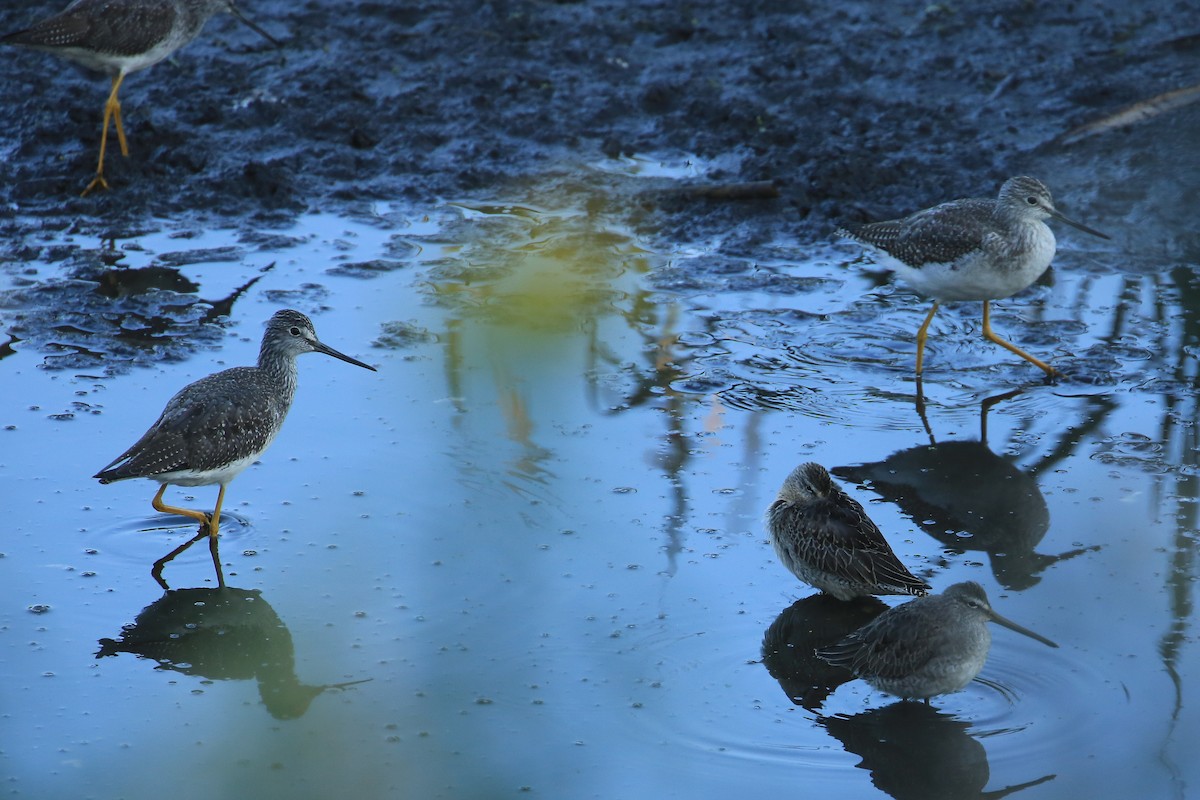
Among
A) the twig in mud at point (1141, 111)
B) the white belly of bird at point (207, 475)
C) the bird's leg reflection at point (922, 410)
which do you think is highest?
the twig in mud at point (1141, 111)

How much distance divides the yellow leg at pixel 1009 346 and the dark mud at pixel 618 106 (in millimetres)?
1672

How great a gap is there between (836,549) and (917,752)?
984 millimetres

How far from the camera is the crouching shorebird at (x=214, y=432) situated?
6.12 m

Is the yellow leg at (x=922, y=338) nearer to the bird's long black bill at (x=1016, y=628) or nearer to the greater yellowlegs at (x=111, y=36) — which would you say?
the bird's long black bill at (x=1016, y=628)

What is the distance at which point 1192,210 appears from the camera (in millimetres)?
9641

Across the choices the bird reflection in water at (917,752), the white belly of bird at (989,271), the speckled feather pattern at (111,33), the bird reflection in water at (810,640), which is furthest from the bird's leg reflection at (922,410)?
the speckled feather pattern at (111,33)

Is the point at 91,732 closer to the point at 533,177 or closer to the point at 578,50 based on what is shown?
the point at 533,177

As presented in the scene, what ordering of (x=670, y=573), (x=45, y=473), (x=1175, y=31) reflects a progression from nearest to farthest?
(x=670, y=573) < (x=45, y=473) < (x=1175, y=31)

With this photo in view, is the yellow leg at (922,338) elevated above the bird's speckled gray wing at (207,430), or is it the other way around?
the bird's speckled gray wing at (207,430)

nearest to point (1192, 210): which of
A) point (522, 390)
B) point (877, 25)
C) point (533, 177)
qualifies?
point (877, 25)

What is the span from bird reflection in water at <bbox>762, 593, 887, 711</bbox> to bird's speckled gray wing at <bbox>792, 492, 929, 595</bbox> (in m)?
0.21

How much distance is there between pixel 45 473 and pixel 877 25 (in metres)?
8.04

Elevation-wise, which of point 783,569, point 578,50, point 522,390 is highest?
point 522,390

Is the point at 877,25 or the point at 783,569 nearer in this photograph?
the point at 783,569
